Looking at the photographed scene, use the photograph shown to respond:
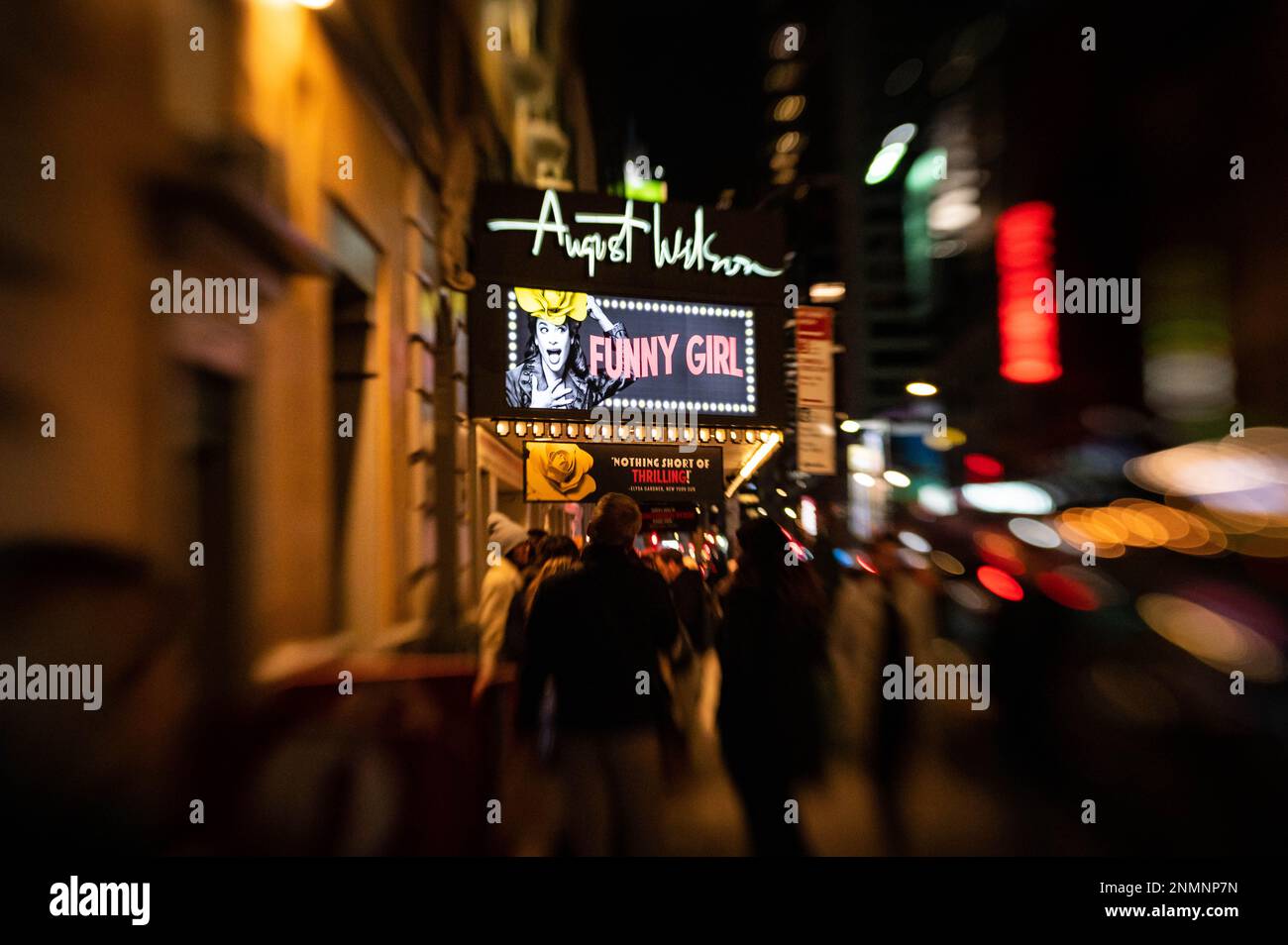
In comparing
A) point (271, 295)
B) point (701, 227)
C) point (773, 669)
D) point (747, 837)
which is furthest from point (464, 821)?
point (701, 227)

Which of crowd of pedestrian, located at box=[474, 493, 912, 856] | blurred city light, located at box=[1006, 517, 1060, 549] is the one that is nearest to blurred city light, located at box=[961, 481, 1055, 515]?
blurred city light, located at box=[1006, 517, 1060, 549]

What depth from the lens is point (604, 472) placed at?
5.54m

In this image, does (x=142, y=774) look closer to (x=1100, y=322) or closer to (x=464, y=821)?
(x=464, y=821)

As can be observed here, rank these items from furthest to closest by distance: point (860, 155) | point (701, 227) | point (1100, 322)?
1. point (860, 155)
2. point (1100, 322)
3. point (701, 227)

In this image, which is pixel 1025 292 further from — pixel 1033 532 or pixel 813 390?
pixel 1033 532

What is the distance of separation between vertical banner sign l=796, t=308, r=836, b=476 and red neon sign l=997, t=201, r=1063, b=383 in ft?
5.46

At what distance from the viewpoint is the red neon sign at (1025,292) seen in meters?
6.32

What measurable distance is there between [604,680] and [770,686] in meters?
0.83

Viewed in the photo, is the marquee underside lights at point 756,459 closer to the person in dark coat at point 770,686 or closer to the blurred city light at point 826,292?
the blurred city light at point 826,292

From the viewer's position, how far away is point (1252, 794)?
4.64 metres

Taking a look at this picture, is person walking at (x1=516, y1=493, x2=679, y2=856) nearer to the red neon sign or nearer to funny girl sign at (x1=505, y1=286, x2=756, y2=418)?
funny girl sign at (x1=505, y1=286, x2=756, y2=418)

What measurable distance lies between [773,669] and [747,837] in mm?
902

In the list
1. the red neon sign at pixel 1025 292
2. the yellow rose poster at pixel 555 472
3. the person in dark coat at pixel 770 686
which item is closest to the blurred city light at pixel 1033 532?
the red neon sign at pixel 1025 292

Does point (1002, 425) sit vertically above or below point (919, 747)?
above
